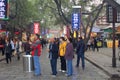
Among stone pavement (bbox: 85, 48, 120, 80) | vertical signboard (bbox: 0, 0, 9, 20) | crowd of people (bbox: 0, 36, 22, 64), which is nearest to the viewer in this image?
stone pavement (bbox: 85, 48, 120, 80)

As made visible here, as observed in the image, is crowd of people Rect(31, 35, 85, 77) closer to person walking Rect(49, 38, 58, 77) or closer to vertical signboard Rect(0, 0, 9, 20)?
person walking Rect(49, 38, 58, 77)

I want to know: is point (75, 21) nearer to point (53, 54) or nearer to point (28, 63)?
point (28, 63)

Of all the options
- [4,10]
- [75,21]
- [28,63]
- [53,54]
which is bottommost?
[28,63]

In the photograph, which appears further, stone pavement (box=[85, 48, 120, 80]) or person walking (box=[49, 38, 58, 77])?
stone pavement (box=[85, 48, 120, 80])

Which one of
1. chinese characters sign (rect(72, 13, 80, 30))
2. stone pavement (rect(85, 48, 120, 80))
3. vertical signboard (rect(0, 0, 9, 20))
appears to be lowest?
stone pavement (rect(85, 48, 120, 80))

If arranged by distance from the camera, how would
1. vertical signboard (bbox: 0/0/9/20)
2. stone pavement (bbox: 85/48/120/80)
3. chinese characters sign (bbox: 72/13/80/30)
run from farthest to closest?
chinese characters sign (bbox: 72/13/80/30) → vertical signboard (bbox: 0/0/9/20) → stone pavement (bbox: 85/48/120/80)

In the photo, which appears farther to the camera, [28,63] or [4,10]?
[4,10]

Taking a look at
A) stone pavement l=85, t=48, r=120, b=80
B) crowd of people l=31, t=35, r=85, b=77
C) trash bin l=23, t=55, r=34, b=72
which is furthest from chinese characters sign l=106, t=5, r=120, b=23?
trash bin l=23, t=55, r=34, b=72

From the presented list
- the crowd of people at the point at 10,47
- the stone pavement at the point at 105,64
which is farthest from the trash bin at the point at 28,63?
the crowd of people at the point at 10,47

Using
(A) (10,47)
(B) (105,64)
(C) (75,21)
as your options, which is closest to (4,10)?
(A) (10,47)

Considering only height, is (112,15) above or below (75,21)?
above

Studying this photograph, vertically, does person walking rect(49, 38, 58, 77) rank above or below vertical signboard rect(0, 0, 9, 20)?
below

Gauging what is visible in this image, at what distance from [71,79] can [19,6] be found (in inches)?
1316

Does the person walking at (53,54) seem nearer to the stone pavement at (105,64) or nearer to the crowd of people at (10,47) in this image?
the stone pavement at (105,64)
